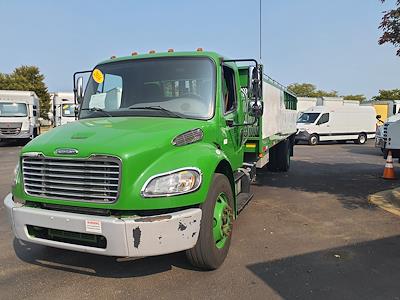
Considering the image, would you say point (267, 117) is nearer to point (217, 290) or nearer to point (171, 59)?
point (171, 59)

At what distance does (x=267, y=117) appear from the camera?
7.66m

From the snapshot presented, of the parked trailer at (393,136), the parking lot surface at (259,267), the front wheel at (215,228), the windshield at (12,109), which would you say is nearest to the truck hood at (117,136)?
the front wheel at (215,228)

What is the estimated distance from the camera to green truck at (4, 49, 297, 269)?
11.5ft

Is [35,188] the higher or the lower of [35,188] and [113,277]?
the higher

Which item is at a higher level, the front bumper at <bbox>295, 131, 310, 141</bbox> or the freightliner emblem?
Result: the freightliner emblem

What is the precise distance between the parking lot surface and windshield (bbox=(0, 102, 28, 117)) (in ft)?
55.2

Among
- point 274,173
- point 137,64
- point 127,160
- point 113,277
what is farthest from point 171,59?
point 274,173

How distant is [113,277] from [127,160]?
1.42 metres

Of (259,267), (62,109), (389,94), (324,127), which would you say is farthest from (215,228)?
(389,94)

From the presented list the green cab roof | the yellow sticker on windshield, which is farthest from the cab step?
the yellow sticker on windshield

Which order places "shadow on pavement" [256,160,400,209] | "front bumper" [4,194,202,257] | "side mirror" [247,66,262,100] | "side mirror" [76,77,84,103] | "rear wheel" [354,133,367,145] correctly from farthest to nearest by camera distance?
Result: "rear wheel" [354,133,367,145]
"shadow on pavement" [256,160,400,209]
"side mirror" [76,77,84,103]
"side mirror" [247,66,262,100]
"front bumper" [4,194,202,257]

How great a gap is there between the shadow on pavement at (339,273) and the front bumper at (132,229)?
42.0 inches

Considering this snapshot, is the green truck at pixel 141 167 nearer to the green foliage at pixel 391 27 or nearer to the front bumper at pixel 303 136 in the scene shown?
the green foliage at pixel 391 27

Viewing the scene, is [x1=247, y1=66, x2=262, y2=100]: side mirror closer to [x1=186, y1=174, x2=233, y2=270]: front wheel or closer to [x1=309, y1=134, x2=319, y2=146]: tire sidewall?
[x1=186, y1=174, x2=233, y2=270]: front wheel
